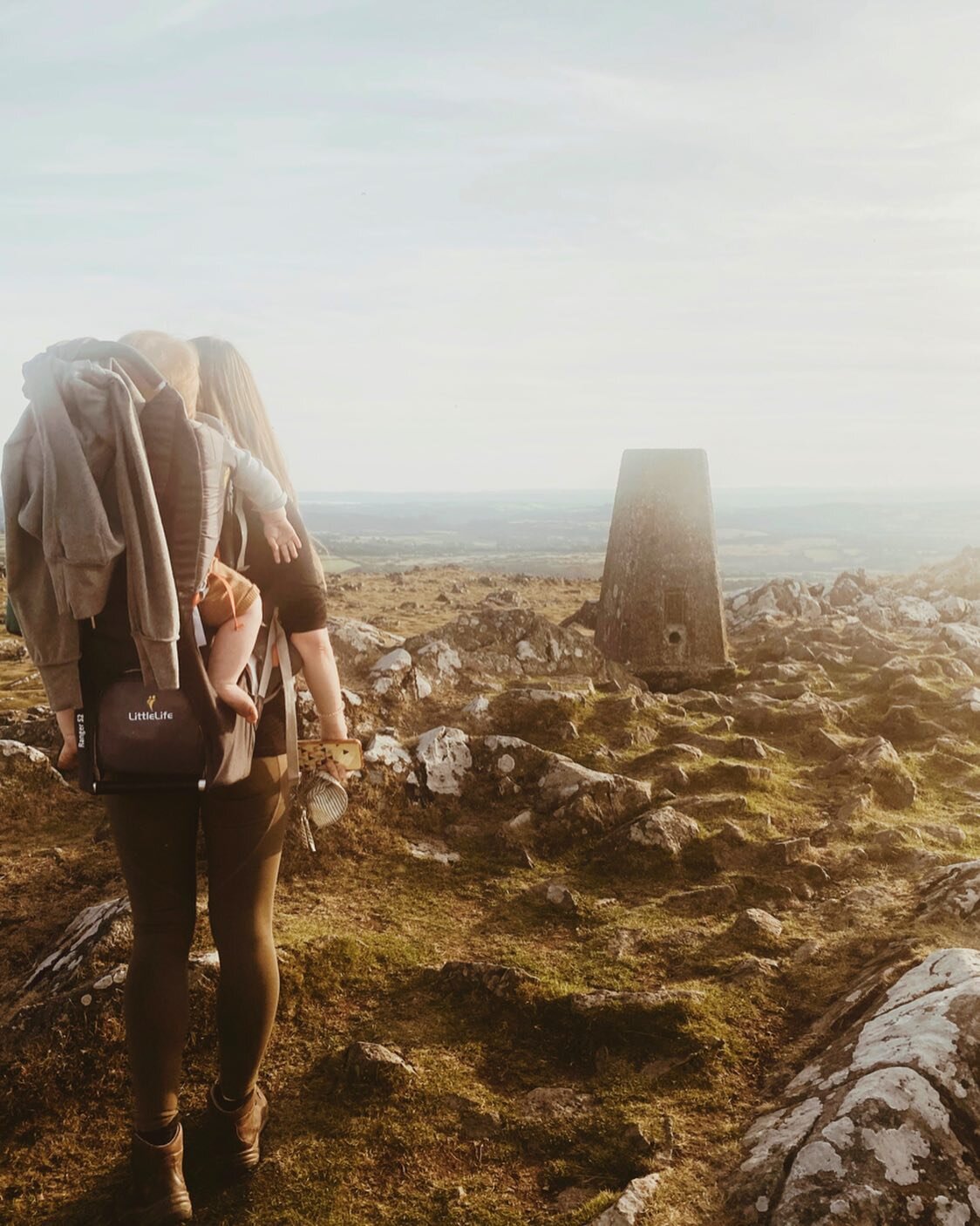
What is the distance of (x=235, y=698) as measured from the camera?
2697 millimetres

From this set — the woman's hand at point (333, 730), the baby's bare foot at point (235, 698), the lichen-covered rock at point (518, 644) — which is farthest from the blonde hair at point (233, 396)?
the lichen-covered rock at point (518, 644)

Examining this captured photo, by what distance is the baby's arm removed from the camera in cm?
277

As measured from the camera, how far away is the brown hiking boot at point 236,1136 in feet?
9.98

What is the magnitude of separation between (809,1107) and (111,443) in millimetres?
2847

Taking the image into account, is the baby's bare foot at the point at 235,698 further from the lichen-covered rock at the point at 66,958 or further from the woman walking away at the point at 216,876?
the lichen-covered rock at the point at 66,958

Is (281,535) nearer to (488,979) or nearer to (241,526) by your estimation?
A: (241,526)

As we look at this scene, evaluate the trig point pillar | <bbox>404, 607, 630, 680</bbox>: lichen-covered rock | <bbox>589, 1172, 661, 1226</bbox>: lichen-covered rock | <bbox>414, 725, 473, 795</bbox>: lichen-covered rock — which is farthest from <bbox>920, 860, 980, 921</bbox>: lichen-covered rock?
the trig point pillar

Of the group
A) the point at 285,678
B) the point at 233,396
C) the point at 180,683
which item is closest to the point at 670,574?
the point at 285,678

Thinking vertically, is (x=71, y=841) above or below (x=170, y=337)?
below

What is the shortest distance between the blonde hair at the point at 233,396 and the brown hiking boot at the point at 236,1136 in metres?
2.04

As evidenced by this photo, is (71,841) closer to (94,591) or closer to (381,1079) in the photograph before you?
(381,1079)

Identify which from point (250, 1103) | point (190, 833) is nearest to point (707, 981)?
point (250, 1103)

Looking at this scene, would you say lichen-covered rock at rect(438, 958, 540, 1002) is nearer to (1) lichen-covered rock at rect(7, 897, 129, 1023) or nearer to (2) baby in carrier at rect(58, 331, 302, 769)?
(1) lichen-covered rock at rect(7, 897, 129, 1023)

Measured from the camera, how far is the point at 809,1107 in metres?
2.98
